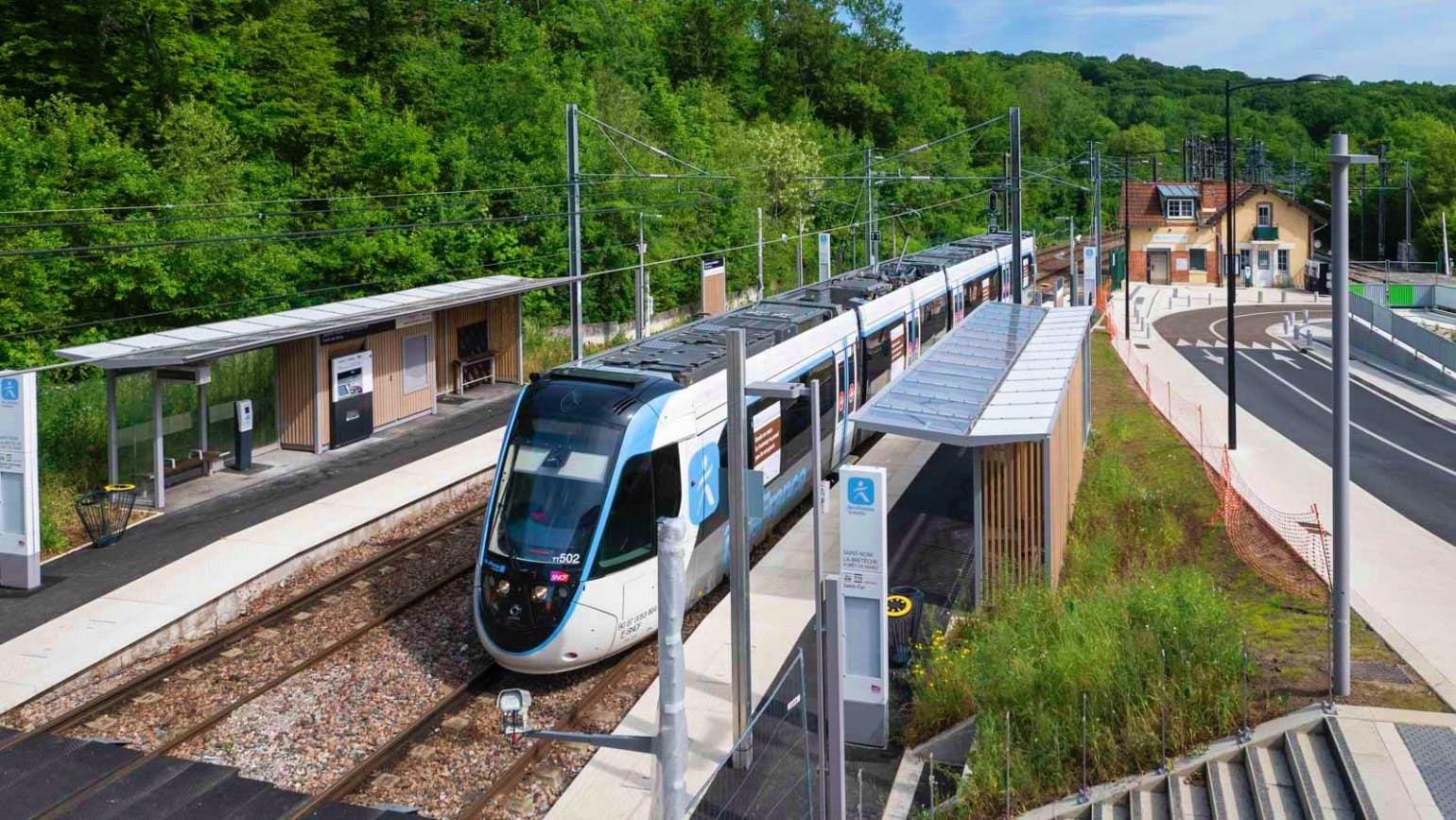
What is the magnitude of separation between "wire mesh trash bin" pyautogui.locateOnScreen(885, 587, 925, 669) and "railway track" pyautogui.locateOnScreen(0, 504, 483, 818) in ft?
19.6

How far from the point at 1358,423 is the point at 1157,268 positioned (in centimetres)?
4308

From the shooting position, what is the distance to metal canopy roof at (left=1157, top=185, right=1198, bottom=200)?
65.9 meters

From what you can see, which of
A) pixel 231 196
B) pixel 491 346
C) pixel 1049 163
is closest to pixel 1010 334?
pixel 491 346

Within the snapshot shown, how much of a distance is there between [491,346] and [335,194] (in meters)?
10.9

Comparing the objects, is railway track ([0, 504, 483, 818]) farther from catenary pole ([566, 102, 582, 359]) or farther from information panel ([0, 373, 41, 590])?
catenary pole ([566, 102, 582, 359])

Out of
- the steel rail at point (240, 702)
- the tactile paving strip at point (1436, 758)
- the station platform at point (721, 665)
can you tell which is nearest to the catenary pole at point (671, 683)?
the station platform at point (721, 665)

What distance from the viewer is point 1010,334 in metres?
21.6

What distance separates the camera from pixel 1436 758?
31.4 ft

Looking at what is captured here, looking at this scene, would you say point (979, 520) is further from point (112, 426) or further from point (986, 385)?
point (112, 426)

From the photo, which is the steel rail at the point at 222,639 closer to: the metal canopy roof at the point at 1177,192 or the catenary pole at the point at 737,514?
the catenary pole at the point at 737,514

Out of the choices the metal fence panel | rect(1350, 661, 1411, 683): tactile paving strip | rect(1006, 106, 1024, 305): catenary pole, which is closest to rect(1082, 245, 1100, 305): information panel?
rect(1006, 106, 1024, 305): catenary pole

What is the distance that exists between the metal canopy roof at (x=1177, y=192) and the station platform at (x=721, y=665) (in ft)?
168

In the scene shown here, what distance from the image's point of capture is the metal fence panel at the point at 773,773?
797cm

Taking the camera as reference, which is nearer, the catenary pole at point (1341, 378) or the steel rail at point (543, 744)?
the steel rail at point (543, 744)
